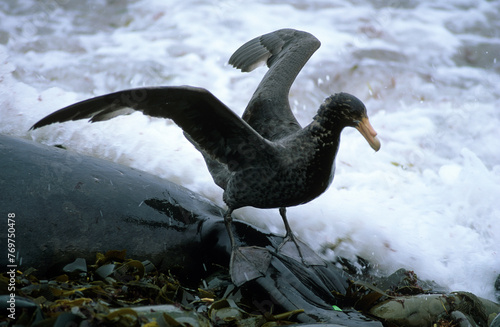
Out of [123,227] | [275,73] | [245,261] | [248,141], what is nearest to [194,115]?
[248,141]

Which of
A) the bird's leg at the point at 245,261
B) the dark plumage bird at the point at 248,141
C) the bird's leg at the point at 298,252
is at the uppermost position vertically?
the dark plumage bird at the point at 248,141

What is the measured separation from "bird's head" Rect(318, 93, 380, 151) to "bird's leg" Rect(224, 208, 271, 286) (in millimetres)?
1083

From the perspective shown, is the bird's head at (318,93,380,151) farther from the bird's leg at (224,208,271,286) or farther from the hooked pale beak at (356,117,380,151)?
→ the bird's leg at (224,208,271,286)

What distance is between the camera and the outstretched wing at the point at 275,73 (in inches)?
187

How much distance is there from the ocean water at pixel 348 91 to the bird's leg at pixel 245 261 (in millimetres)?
1043

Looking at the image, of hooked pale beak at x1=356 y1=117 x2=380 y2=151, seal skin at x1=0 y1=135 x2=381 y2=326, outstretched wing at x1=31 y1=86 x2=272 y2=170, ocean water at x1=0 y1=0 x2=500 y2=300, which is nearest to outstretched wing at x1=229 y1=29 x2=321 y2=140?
outstretched wing at x1=31 y1=86 x2=272 y2=170

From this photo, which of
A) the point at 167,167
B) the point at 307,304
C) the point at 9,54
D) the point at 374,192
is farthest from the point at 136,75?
the point at 307,304

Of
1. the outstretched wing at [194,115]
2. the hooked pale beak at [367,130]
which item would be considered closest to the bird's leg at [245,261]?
the outstretched wing at [194,115]

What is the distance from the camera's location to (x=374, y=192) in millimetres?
6258

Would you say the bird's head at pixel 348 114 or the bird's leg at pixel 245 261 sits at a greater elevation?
the bird's head at pixel 348 114

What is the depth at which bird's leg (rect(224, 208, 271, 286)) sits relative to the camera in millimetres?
3740

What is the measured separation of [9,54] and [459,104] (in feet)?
24.0

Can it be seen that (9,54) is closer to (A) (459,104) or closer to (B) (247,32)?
(B) (247,32)

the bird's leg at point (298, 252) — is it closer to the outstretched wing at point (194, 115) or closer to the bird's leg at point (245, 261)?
the bird's leg at point (245, 261)
